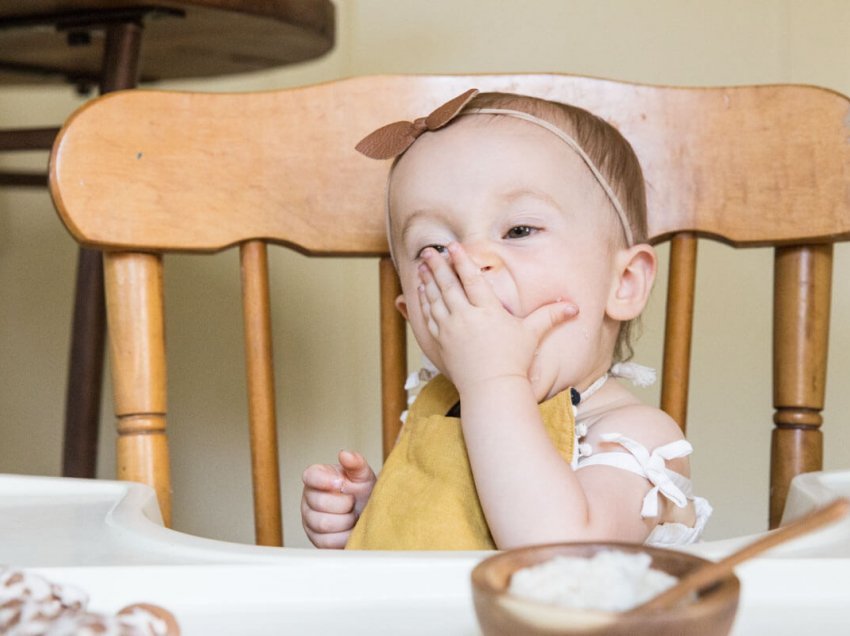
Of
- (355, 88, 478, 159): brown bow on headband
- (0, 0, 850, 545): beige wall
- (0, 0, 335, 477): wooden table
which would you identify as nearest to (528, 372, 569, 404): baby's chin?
(355, 88, 478, 159): brown bow on headband

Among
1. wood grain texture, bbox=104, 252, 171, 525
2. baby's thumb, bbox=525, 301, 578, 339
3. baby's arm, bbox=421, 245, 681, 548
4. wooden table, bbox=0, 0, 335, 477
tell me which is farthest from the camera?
wooden table, bbox=0, 0, 335, 477

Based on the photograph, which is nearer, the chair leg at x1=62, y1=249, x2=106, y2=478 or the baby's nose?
the baby's nose

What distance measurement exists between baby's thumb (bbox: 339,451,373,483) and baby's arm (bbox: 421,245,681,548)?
125 millimetres

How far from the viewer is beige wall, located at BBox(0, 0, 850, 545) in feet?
5.95

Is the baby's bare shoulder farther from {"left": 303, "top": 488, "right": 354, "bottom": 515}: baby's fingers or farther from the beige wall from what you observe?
the beige wall

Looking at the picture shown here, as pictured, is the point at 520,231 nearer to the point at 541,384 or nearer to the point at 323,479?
the point at 541,384

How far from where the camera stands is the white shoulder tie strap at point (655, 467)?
2.57ft

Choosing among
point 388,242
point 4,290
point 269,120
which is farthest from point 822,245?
point 4,290

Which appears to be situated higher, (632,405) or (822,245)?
(822,245)

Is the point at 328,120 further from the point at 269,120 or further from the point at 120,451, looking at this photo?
the point at 120,451

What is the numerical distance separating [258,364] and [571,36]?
112 cm

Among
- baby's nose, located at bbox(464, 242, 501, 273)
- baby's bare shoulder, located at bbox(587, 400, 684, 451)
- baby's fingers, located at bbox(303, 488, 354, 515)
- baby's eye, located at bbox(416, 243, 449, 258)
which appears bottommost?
baby's fingers, located at bbox(303, 488, 354, 515)

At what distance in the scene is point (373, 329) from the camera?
2037mm

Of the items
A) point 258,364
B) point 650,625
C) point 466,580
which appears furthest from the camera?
point 258,364
